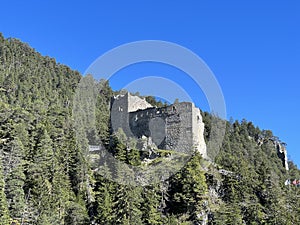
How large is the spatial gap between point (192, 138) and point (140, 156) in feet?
23.5

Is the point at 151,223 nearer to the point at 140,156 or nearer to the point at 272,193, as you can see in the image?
the point at 140,156

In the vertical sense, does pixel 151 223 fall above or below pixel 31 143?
below

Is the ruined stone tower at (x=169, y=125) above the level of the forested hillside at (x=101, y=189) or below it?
above

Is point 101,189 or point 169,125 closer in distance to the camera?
point 101,189

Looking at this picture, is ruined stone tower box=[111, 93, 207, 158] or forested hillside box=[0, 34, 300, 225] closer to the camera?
forested hillside box=[0, 34, 300, 225]

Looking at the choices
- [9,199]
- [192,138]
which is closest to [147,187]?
[192,138]

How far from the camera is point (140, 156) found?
2041 inches

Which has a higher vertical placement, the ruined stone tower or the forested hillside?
the ruined stone tower

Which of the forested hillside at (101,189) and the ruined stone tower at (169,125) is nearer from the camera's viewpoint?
the forested hillside at (101,189)

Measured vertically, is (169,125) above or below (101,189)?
above

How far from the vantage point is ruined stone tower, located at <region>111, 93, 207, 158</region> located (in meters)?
53.2

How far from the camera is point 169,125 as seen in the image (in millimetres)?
54188

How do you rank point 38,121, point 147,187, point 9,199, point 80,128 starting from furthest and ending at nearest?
1. point 80,128
2. point 38,121
3. point 147,187
4. point 9,199

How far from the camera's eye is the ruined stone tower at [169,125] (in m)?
53.2
